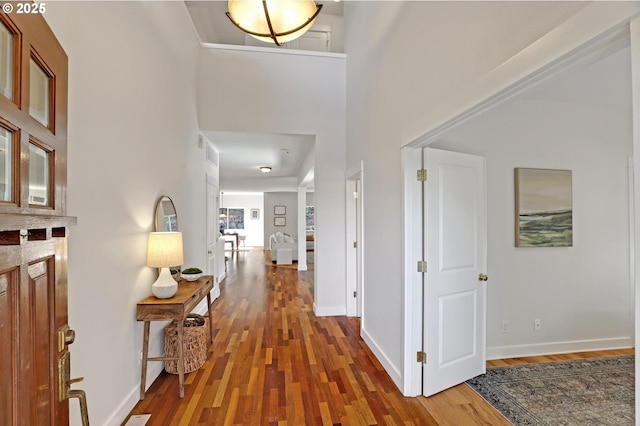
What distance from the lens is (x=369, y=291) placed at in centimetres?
349

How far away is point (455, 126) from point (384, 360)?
2271 mm

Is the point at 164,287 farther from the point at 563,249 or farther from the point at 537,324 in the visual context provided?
the point at 563,249

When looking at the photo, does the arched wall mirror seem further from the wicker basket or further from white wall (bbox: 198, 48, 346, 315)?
white wall (bbox: 198, 48, 346, 315)

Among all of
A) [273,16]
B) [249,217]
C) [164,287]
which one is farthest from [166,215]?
[249,217]

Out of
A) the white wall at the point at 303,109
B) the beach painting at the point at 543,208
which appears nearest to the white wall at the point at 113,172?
the white wall at the point at 303,109

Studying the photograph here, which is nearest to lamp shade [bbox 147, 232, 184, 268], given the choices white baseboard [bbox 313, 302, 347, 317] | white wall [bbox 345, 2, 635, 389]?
white wall [bbox 345, 2, 635, 389]

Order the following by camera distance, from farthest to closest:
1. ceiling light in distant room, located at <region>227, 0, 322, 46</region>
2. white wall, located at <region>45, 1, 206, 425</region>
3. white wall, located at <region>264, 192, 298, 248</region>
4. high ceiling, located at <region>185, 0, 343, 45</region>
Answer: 1. white wall, located at <region>264, 192, 298, 248</region>
2. high ceiling, located at <region>185, 0, 343, 45</region>
3. ceiling light in distant room, located at <region>227, 0, 322, 46</region>
4. white wall, located at <region>45, 1, 206, 425</region>

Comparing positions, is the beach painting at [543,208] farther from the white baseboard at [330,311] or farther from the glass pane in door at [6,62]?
the glass pane in door at [6,62]

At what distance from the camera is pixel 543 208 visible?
3170 millimetres

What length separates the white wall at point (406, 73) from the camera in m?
1.22

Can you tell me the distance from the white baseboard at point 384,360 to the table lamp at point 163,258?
2.09m

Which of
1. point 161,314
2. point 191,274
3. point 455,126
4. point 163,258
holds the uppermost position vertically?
point 455,126

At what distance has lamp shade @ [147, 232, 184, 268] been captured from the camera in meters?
2.53

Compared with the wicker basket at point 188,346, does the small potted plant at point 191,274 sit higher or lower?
higher
